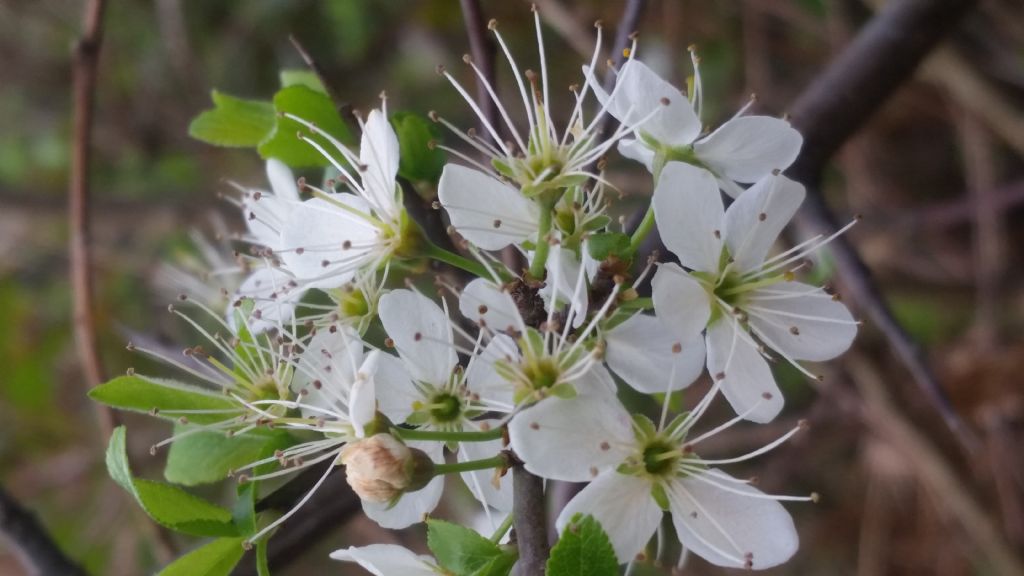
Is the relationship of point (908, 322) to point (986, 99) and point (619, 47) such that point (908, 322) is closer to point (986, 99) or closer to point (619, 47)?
point (986, 99)

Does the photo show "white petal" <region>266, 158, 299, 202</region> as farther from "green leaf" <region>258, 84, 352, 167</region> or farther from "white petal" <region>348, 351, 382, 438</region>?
"white petal" <region>348, 351, 382, 438</region>

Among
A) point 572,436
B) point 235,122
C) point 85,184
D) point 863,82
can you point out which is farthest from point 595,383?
point 85,184

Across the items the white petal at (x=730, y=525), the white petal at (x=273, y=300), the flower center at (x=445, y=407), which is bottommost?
the white petal at (x=730, y=525)

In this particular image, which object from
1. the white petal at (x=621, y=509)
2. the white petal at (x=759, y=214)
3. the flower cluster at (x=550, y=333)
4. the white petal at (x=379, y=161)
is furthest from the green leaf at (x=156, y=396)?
the white petal at (x=759, y=214)

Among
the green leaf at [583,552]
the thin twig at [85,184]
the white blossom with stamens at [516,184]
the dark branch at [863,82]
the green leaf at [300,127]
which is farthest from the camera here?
the thin twig at [85,184]

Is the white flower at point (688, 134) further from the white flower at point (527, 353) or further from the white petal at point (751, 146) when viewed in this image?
the white flower at point (527, 353)
